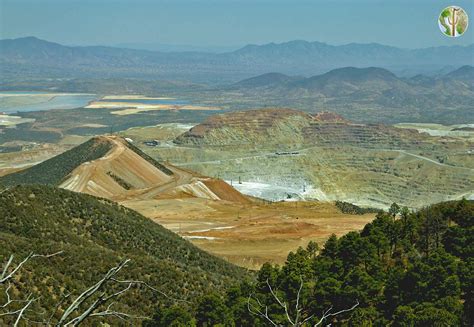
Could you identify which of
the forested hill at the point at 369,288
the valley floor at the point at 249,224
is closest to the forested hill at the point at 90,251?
the forested hill at the point at 369,288

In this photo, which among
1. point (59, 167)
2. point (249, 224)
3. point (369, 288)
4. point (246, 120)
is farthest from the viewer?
point (246, 120)

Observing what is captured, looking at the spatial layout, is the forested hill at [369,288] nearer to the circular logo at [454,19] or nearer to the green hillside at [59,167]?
the circular logo at [454,19]

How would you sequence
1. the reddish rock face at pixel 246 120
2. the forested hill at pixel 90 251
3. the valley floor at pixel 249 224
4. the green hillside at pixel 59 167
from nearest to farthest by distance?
the forested hill at pixel 90 251 < the valley floor at pixel 249 224 < the green hillside at pixel 59 167 < the reddish rock face at pixel 246 120

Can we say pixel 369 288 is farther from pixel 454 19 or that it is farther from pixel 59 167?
pixel 59 167

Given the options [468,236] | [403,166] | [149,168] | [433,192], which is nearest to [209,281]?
[468,236]

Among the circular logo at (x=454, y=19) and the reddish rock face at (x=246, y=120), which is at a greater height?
the circular logo at (x=454, y=19)

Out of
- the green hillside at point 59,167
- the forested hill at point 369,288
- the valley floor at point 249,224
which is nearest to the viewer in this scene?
the forested hill at point 369,288

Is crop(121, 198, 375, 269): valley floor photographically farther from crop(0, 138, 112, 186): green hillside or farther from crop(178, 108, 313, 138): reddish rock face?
crop(178, 108, 313, 138): reddish rock face

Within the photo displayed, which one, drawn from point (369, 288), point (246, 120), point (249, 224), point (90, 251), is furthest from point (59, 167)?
point (246, 120)
